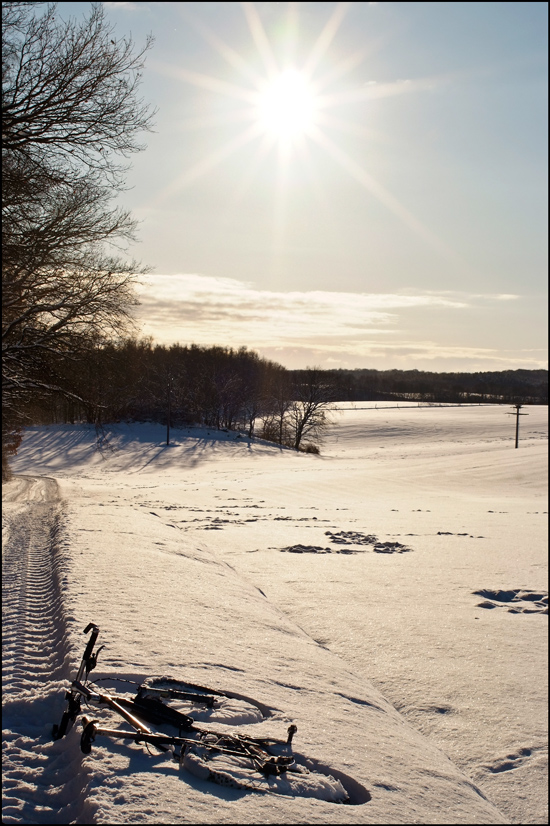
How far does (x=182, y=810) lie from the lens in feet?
8.82

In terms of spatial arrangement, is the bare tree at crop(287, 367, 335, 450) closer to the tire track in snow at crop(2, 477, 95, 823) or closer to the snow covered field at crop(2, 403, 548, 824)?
the snow covered field at crop(2, 403, 548, 824)

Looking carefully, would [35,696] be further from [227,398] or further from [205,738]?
[227,398]

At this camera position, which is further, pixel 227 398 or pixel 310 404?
pixel 227 398

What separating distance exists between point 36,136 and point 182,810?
7.86 m

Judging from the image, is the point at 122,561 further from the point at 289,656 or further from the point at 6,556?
the point at 289,656

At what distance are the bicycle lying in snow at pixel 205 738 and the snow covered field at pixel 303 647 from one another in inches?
3.5

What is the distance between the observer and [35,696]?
13.0 feet

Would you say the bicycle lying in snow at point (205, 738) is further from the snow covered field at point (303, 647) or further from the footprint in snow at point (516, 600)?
the footprint in snow at point (516, 600)

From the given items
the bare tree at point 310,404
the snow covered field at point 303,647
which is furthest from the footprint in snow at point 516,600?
the bare tree at point 310,404

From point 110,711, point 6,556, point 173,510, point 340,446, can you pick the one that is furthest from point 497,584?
point 340,446

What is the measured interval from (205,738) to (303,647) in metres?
2.60

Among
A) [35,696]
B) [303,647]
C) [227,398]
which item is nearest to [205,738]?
[35,696]

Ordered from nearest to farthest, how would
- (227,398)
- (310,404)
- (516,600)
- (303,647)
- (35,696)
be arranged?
(35,696), (303,647), (516,600), (310,404), (227,398)

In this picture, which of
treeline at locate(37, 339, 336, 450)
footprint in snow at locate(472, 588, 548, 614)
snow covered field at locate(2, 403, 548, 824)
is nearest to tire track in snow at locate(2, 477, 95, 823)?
snow covered field at locate(2, 403, 548, 824)
